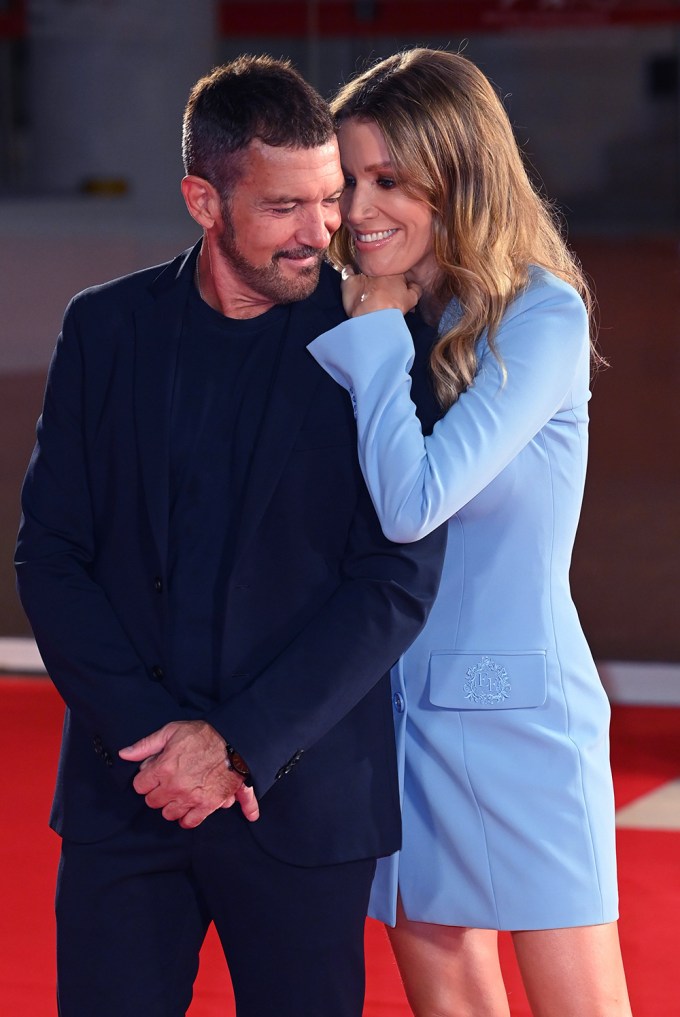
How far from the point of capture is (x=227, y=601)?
178 cm

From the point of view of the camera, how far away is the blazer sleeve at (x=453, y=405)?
71.0 inches

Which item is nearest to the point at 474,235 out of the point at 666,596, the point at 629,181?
the point at 666,596

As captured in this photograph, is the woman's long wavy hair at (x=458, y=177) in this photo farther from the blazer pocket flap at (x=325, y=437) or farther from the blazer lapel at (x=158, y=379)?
the blazer lapel at (x=158, y=379)

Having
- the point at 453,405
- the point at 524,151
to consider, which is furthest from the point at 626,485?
the point at 453,405

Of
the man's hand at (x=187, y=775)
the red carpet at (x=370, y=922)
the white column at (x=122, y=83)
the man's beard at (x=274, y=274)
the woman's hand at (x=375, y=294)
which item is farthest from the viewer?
the white column at (x=122, y=83)

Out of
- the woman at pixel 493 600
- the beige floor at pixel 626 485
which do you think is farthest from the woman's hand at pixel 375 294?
the beige floor at pixel 626 485

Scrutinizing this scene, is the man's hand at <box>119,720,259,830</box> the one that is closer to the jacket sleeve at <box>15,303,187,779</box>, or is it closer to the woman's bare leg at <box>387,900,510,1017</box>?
the jacket sleeve at <box>15,303,187,779</box>

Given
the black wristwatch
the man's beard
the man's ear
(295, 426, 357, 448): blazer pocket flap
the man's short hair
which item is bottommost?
the black wristwatch

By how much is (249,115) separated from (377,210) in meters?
0.30

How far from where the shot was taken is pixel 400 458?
1.80 metres

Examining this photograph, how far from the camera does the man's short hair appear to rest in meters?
1.80

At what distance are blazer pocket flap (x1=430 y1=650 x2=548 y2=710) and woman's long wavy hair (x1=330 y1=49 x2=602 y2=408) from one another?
35cm

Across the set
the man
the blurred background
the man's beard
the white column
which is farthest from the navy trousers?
the white column

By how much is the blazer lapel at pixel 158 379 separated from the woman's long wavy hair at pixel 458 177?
13.6 inches
